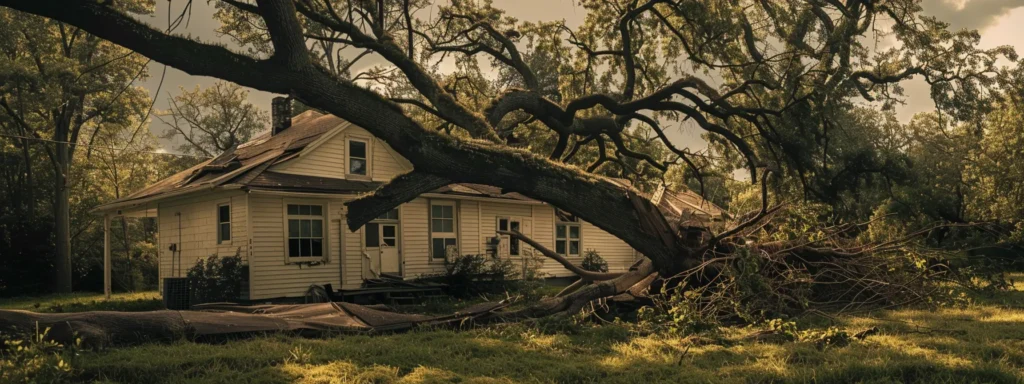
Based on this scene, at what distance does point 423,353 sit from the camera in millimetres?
7035

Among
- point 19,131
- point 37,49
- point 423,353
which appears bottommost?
point 423,353

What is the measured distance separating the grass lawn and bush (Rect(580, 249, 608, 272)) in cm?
1515

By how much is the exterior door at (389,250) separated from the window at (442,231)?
3.76ft

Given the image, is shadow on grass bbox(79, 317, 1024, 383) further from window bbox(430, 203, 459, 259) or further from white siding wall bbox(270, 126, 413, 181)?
window bbox(430, 203, 459, 259)

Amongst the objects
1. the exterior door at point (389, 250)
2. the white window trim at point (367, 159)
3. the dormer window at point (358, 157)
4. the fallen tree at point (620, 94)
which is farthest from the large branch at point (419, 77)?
the exterior door at point (389, 250)

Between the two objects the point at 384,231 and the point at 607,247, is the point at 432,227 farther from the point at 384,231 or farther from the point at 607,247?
the point at 607,247

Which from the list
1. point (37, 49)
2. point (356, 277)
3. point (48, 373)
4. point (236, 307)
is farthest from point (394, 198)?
point (37, 49)

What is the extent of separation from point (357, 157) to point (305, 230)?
2.59 metres

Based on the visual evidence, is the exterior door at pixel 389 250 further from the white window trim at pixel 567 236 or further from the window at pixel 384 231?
the white window trim at pixel 567 236

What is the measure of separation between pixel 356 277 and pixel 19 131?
2185 cm

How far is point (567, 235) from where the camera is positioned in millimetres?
24000

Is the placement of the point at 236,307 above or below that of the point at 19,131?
below

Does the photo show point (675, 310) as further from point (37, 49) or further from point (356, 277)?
point (37, 49)

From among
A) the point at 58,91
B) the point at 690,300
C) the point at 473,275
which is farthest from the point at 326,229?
the point at 58,91
